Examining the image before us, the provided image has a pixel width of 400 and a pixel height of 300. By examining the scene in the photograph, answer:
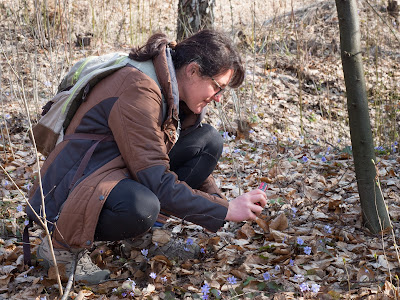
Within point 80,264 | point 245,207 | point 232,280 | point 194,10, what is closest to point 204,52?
point 245,207

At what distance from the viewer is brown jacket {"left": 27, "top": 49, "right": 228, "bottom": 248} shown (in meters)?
2.10

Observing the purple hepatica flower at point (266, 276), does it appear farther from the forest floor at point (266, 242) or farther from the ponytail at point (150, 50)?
the ponytail at point (150, 50)

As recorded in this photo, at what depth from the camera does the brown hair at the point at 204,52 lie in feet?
7.39

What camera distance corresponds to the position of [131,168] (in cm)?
215

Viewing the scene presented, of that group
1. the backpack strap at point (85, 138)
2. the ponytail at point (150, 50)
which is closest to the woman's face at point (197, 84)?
the ponytail at point (150, 50)

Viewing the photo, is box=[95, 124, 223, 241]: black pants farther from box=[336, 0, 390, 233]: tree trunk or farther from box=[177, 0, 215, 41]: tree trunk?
box=[177, 0, 215, 41]: tree trunk

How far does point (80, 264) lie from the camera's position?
230 centimetres

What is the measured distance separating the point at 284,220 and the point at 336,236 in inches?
12.0

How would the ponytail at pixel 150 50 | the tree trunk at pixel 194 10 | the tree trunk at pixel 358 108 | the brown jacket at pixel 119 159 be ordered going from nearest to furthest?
1. the brown jacket at pixel 119 159
2. the ponytail at pixel 150 50
3. the tree trunk at pixel 358 108
4. the tree trunk at pixel 194 10

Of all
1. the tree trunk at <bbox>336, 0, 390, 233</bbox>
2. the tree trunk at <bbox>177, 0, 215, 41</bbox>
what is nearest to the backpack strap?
the tree trunk at <bbox>336, 0, 390, 233</bbox>

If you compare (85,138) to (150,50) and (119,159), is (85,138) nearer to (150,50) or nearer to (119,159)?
(119,159)

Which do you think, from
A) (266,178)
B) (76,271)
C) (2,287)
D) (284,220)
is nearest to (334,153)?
(266,178)

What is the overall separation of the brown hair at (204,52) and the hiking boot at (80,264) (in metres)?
1.02

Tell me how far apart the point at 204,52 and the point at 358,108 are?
2.89 ft
